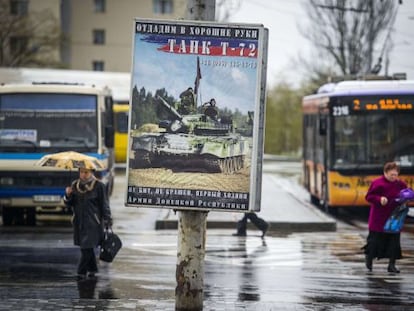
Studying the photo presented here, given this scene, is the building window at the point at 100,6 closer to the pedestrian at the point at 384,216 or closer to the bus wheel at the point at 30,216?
the bus wheel at the point at 30,216

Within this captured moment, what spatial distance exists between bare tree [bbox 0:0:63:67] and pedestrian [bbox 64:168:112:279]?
44.0m

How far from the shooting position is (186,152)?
32.7 ft

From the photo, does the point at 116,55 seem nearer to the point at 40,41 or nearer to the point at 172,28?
the point at 40,41

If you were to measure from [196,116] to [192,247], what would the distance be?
1293 millimetres

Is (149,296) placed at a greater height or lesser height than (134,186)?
lesser

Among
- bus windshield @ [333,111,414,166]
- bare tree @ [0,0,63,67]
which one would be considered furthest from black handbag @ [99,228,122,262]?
bare tree @ [0,0,63,67]

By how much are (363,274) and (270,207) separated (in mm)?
10448

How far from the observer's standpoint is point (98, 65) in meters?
88.5

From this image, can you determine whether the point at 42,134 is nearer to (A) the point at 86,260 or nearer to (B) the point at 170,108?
(A) the point at 86,260

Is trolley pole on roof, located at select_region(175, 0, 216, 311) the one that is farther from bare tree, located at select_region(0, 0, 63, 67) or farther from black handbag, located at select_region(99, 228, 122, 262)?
bare tree, located at select_region(0, 0, 63, 67)

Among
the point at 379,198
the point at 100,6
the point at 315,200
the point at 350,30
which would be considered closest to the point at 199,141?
the point at 379,198

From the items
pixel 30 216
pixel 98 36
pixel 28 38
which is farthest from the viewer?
pixel 98 36

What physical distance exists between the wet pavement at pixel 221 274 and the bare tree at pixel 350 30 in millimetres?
22209

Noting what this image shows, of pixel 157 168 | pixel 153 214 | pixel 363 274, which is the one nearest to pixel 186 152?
pixel 157 168
